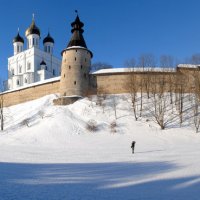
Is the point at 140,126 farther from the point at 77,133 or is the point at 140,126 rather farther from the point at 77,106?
the point at 77,106

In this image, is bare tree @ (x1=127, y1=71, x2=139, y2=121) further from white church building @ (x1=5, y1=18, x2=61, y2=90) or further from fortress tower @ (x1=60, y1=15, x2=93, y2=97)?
white church building @ (x1=5, y1=18, x2=61, y2=90)

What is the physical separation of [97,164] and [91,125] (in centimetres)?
1269

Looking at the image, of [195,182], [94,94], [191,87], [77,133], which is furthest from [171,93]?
[195,182]

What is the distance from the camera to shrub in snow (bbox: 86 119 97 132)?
940 inches

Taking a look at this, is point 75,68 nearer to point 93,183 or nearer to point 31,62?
point 31,62

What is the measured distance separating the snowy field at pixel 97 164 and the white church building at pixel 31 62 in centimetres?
2198

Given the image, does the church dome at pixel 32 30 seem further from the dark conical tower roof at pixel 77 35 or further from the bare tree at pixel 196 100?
the bare tree at pixel 196 100

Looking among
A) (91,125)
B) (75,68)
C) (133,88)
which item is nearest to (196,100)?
(133,88)

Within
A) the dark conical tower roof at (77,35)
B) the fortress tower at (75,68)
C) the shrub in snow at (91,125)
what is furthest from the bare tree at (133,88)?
the dark conical tower roof at (77,35)

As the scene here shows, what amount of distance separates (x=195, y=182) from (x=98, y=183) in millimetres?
2692

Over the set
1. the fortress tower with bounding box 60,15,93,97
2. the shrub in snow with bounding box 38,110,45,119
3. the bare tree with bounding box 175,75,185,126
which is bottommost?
the shrub in snow with bounding box 38,110,45,119

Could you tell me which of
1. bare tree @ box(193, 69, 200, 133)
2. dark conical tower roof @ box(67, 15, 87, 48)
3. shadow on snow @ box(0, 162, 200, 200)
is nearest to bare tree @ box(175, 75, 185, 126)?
bare tree @ box(193, 69, 200, 133)

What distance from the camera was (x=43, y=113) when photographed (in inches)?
1097

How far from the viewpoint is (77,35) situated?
32.8 m
